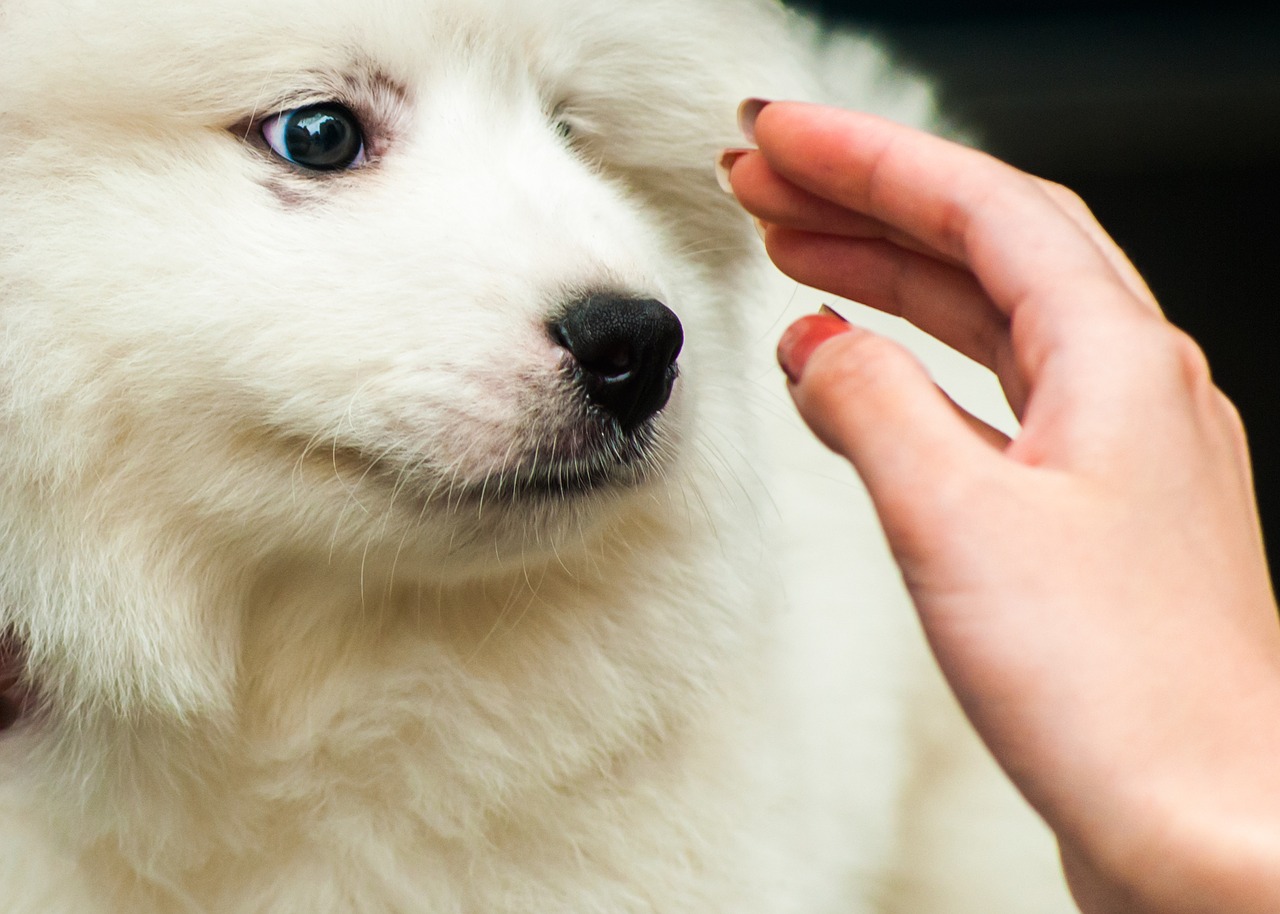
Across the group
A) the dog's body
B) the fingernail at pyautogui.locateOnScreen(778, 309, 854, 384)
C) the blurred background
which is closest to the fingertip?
the fingernail at pyautogui.locateOnScreen(778, 309, 854, 384)

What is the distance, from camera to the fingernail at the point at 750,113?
0.92 metres

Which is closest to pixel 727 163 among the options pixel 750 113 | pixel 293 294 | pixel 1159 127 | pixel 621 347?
pixel 750 113

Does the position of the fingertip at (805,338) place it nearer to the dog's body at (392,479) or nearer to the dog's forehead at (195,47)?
the dog's body at (392,479)

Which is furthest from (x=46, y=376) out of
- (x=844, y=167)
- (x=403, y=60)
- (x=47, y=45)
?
A: (x=844, y=167)

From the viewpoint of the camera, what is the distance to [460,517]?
0.90 metres

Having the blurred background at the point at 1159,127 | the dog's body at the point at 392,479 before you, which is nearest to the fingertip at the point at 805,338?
the dog's body at the point at 392,479

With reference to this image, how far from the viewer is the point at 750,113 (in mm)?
935

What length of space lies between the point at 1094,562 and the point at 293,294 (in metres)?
0.55

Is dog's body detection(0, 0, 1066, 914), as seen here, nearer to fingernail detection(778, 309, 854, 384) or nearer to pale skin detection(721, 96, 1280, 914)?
fingernail detection(778, 309, 854, 384)

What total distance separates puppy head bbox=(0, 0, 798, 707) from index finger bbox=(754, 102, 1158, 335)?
0.51ft

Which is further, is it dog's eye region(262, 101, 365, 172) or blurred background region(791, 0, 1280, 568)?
blurred background region(791, 0, 1280, 568)

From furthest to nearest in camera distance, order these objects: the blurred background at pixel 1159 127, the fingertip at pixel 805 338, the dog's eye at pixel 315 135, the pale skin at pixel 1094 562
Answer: the blurred background at pixel 1159 127
the dog's eye at pixel 315 135
the fingertip at pixel 805 338
the pale skin at pixel 1094 562

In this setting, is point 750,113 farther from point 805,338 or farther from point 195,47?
point 195,47

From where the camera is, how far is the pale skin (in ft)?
1.93
